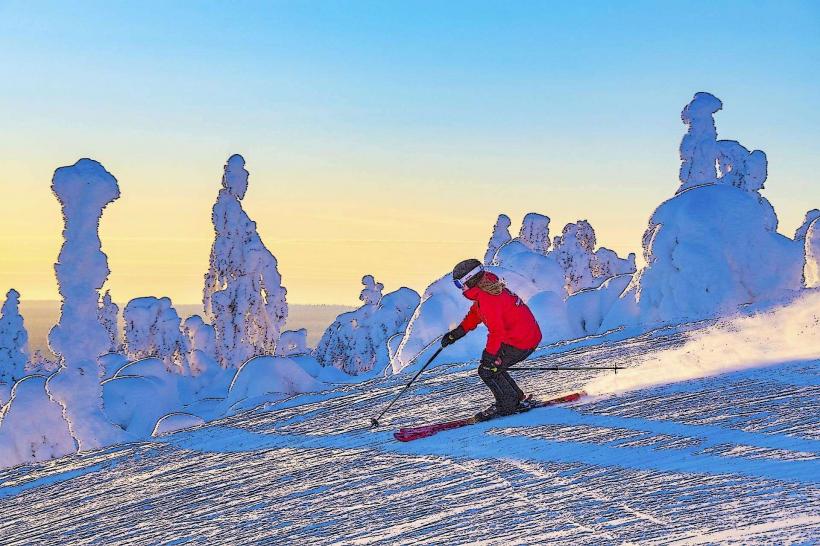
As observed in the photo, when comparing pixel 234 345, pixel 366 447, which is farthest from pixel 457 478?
pixel 234 345

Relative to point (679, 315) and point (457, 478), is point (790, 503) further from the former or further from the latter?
point (679, 315)

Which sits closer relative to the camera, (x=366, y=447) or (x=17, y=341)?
(x=366, y=447)

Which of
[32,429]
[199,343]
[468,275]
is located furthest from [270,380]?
[199,343]

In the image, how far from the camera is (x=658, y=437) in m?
7.06

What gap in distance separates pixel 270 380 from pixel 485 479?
2353cm

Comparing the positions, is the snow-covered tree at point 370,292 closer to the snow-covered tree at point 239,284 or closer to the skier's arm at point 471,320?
the snow-covered tree at point 239,284

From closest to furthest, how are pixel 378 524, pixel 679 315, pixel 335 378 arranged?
pixel 378 524 → pixel 679 315 → pixel 335 378

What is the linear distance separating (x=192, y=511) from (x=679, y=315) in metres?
15.9

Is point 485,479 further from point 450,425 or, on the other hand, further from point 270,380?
point 270,380

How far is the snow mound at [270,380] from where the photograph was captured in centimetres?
2923

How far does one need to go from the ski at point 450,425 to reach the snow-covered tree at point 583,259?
1968 inches

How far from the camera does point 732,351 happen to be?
10297 millimetres

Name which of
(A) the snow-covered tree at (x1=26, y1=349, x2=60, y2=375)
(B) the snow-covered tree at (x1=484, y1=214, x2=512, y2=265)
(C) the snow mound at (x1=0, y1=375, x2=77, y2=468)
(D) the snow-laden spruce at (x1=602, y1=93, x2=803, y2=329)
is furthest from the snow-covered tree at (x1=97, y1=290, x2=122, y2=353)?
(D) the snow-laden spruce at (x1=602, y1=93, x2=803, y2=329)

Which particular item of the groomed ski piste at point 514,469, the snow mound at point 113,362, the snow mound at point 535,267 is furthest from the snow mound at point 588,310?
the snow mound at point 113,362
